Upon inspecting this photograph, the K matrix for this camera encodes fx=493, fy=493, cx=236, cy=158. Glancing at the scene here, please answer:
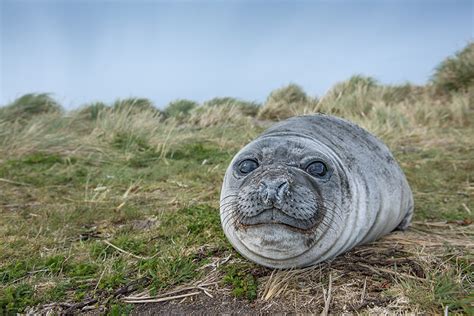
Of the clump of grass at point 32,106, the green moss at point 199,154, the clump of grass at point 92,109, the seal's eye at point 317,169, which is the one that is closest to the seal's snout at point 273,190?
the seal's eye at point 317,169

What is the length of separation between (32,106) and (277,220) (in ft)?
34.1

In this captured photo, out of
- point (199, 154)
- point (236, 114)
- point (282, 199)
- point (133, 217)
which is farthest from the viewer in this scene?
point (236, 114)

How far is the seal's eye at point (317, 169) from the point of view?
2.59 meters

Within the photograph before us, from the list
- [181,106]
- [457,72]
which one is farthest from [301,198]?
[457,72]

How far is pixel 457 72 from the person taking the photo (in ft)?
45.0

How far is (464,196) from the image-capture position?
16.9 feet

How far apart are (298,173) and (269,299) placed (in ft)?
2.10

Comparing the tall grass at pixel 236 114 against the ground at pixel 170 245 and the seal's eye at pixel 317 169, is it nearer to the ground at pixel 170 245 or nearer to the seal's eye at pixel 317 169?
the ground at pixel 170 245

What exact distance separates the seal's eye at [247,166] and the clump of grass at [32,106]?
8574 mm

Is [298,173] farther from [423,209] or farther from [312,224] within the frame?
[423,209]

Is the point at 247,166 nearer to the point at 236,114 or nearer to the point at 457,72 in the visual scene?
the point at 236,114

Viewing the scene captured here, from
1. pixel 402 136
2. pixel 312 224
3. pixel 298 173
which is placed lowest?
pixel 402 136

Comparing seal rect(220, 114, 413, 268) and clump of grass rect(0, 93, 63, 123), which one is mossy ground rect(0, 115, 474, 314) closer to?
seal rect(220, 114, 413, 268)

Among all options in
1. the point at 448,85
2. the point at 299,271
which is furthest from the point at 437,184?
the point at 448,85
